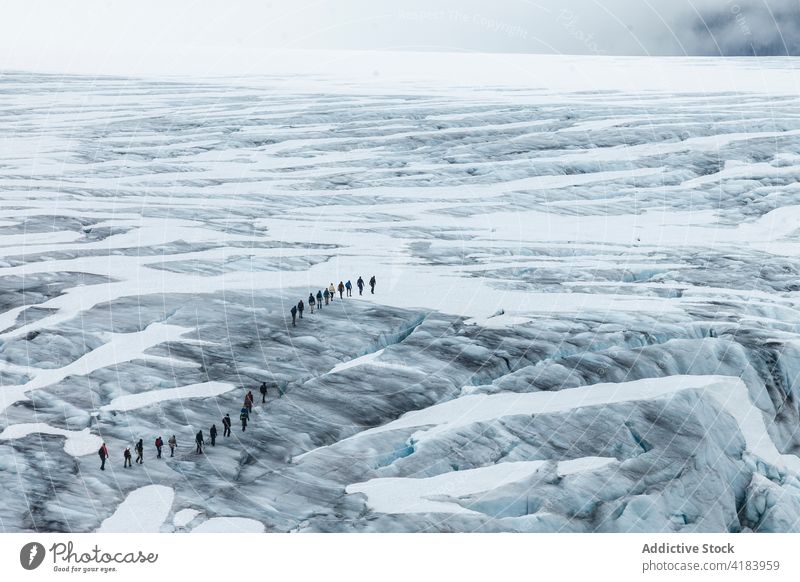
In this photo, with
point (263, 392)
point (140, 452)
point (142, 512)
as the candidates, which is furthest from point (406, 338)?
point (142, 512)

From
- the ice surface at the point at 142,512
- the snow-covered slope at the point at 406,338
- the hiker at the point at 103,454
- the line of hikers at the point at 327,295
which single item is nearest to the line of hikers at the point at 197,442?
the hiker at the point at 103,454

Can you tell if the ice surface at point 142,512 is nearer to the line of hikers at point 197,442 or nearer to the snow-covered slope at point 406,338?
the snow-covered slope at point 406,338

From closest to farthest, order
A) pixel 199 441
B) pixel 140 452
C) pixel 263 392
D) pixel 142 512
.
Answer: pixel 142 512, pixel 140 452, pixel 199 441, pixel 263 392

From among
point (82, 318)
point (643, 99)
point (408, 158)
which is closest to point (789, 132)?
point (643, 99)

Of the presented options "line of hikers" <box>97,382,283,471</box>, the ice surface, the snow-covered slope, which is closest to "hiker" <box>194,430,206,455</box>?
"line of hikers" <box>97,382,283,471</box>

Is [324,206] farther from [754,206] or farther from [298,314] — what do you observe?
[754,206]

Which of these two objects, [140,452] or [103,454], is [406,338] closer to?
[140,452]
